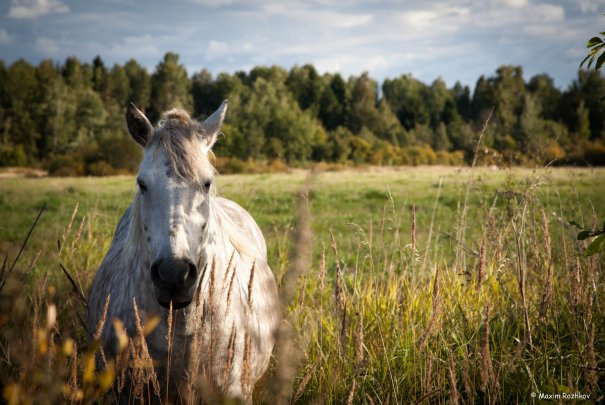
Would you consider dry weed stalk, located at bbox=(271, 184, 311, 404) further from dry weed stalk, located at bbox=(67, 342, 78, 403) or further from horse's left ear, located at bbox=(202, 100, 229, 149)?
horse's left ear, located at bbox=(202, 100, 229, 149)

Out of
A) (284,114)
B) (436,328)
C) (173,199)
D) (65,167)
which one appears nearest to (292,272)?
(173,199)

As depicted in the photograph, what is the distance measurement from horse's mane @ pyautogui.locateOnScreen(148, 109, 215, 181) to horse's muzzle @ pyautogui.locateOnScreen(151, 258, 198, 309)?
507mm

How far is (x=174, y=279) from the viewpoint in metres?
1.97

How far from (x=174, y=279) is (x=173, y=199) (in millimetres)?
436

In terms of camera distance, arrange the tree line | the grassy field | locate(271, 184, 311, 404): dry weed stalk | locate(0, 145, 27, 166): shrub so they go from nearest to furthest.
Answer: locate(271, 184, 311, 404): dry weed stalk < the grassy field < locate(0, 145, 27, 166): shrub < the tree line

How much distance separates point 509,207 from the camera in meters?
3.67

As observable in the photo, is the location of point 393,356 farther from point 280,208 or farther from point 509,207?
point 280,208

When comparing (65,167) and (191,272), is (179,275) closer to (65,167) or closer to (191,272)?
(191,272)

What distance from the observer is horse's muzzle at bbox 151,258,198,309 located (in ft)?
6.50

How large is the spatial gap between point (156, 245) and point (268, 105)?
58.7 meters

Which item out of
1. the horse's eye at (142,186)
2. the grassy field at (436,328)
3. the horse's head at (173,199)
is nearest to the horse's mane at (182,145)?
the horse's head at (173,199)

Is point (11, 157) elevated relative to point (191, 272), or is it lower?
elevated

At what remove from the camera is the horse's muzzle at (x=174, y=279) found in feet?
6.50

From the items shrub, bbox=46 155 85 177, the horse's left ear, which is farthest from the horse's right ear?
shrub, bbox=46 155 85 177
